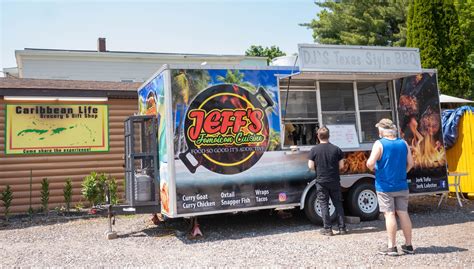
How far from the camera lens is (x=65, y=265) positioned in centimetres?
595

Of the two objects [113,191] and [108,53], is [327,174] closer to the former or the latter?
[113,191]

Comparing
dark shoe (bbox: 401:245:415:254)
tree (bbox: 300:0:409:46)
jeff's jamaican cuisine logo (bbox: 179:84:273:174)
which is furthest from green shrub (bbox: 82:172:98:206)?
tree (bbox: 300:0:409:46)

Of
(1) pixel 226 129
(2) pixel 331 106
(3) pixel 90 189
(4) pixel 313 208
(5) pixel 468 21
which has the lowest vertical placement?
(4) pixel 313 208

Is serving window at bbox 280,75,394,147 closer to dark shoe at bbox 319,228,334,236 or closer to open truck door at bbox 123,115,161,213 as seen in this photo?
dark shoe at bbox 319,228,334,236

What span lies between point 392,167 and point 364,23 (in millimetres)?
22806

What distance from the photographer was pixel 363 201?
830cm

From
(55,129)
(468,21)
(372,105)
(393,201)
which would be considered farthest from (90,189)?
(468,21)

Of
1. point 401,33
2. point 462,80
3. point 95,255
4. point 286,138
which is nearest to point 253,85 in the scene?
point 286,138

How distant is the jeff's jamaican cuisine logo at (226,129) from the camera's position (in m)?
7.31

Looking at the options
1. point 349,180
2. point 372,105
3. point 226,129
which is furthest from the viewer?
point 372,105

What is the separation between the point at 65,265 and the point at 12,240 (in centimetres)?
244

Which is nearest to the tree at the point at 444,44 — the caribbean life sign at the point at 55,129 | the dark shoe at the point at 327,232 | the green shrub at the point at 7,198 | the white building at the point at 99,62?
the white building at the point at 99,62

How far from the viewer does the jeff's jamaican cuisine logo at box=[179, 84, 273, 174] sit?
7.31 metres

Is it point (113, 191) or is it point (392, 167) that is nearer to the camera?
point (392, 167)
